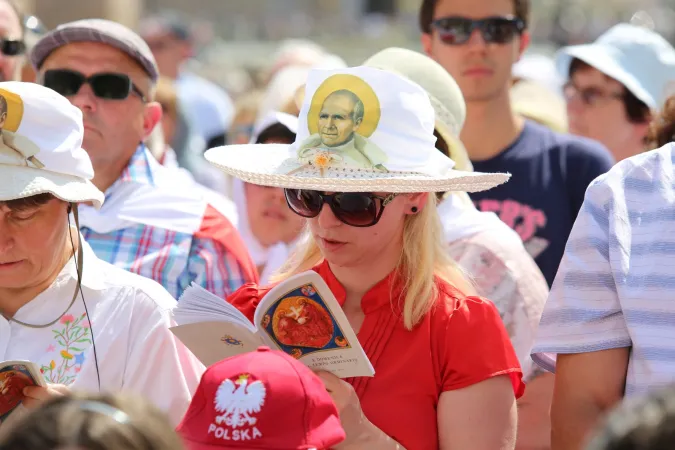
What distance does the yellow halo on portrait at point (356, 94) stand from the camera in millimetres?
3416

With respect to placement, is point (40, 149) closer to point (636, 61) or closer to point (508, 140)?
point (508, 140)

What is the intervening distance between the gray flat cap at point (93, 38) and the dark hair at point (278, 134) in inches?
23.8

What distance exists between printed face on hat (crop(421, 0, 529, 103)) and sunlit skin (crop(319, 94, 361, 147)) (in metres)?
2.03

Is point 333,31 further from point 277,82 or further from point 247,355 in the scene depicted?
point 247,355

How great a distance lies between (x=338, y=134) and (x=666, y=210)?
857mm

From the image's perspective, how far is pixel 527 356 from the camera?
420 centimetres

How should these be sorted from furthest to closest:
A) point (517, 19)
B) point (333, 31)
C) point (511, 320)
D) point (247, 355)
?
point (333, 31) → point (517, 19) → point (511, 320) → point (247, 355)

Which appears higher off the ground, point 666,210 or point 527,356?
point 666,210

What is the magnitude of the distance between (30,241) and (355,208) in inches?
34.4

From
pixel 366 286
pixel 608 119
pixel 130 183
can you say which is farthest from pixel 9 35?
pixel 608 119

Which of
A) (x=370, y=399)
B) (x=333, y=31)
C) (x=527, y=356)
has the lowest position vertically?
(x=333, y=31)

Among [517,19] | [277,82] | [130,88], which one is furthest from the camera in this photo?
[277,82]

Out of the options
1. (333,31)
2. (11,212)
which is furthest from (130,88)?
(333,31)

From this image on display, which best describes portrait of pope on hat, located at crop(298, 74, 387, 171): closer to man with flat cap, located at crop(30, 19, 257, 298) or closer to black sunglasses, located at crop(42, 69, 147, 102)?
man with flat cap, located at crop(30, 19, 257, 298)
